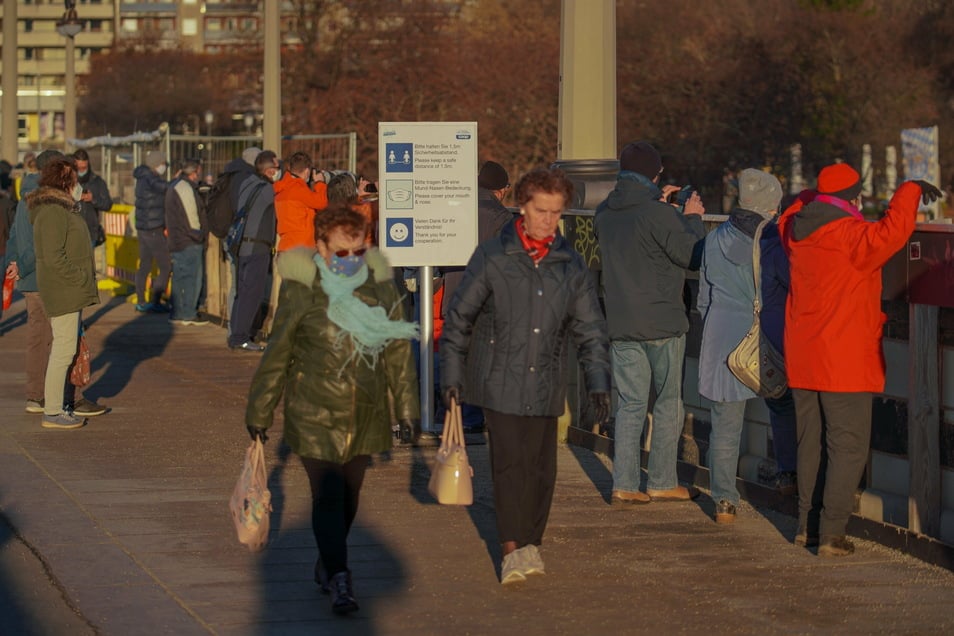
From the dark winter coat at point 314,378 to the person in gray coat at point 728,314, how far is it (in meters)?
2.20

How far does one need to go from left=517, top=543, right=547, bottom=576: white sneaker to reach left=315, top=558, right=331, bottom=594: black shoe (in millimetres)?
787

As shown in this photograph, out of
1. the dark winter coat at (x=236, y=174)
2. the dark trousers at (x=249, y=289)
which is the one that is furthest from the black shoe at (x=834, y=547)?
the dark winter coat at (x=236, y=174)

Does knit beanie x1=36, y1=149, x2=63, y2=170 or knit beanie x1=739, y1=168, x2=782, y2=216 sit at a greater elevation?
knit beanie x1=36, y1=149, x2=63, y2=170

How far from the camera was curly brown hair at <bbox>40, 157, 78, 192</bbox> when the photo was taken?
1166cm

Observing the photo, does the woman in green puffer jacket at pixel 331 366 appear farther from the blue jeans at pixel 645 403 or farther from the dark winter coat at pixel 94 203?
the dark winter coat at pixel 94 203

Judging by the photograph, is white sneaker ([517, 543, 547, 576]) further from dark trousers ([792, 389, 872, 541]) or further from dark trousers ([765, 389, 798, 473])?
dark trousers ([765, 389, 798, 473])

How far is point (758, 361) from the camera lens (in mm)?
8570

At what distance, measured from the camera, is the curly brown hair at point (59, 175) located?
11.7 metres

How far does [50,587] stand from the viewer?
7.45 m

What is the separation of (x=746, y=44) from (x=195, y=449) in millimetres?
51374

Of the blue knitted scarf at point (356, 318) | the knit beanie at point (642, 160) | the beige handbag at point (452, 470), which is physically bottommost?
the beige handbag at point (452, 470)

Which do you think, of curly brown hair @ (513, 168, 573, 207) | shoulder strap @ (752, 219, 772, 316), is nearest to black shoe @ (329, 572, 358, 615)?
curly brown hair @ (513, 168, 573, 207)

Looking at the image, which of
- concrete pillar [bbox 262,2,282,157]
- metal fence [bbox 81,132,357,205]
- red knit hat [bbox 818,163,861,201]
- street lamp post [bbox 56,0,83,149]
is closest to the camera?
red knit hat [bbox 818,163,861,201]

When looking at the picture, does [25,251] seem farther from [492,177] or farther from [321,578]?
[321,578]
